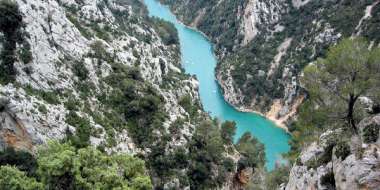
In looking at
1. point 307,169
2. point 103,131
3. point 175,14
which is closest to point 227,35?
point 175,14

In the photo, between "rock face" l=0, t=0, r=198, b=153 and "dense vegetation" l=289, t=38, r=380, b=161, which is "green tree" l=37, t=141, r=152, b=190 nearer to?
"rock face" l=0, t=0, r=198, b=153

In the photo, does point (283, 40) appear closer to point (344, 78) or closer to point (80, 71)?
point (80, 71)

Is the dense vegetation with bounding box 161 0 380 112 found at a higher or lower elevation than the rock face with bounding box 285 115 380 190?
higher

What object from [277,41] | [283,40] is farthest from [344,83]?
[277,41]

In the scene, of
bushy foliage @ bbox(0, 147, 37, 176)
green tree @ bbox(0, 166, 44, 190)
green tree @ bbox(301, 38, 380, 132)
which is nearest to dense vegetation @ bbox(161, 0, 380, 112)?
green tree @ bbox(301, 38, 380, 132)

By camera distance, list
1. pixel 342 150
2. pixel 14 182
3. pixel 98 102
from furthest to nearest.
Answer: pixel 98 102, pixel 14 182, pixel 342 150

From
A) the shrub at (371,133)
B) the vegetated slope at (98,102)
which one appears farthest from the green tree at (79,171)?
the shrub at (371,133)

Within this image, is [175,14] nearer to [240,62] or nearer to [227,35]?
[227,35]
